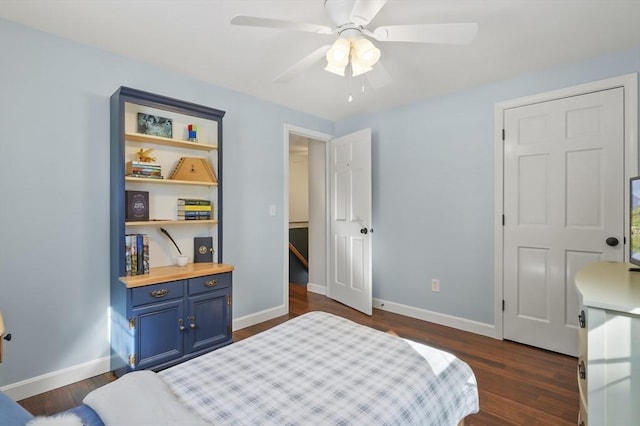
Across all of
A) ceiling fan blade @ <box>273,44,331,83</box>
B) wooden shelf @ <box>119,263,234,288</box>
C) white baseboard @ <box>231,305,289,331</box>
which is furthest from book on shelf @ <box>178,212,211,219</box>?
ceiling fan blade @ <box>273,44,331,83</box>

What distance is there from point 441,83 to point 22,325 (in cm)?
365

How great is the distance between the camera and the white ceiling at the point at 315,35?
1.79 meters

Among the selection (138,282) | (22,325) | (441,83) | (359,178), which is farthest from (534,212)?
(22,325)

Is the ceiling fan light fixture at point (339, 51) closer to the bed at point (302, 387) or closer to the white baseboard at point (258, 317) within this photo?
the bed at point (302, 387)

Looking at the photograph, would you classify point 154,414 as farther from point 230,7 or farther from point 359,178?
point 359,178

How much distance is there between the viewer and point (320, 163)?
14.5 ft

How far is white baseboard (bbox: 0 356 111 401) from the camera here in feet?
6.42

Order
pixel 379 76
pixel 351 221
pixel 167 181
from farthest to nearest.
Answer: pixel 351 221 < pixel 167 181 < pixel 379 76

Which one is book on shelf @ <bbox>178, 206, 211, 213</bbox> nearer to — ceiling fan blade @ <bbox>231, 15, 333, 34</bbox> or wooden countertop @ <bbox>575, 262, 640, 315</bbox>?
ceiling fan blade @ <bbox>231, 15, 333, 34</bbox>

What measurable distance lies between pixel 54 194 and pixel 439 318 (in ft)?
11.3

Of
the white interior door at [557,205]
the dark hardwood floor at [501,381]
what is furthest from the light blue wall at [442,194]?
the dark hardwood floor at [501,381]

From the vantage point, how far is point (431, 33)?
1.55 metres

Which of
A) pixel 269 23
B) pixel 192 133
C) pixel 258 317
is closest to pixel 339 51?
pixel 269 23

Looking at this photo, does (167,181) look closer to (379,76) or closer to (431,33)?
(379,76)
